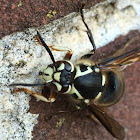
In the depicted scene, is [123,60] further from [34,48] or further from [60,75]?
[34,48]

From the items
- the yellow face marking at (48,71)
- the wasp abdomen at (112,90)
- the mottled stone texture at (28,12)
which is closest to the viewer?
the mottled stone texture at (28,12)

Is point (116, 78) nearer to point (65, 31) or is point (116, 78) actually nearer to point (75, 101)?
point (75, 101)

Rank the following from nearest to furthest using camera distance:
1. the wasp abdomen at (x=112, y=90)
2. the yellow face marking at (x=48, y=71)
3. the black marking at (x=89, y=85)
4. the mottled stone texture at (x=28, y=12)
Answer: the mottled stone texture at (x=28, y=12)
the yellow face marking at (x=48, y=71)
the black marking at (x=89, y=85)
the wasp abdomen at (x=112, y=90)

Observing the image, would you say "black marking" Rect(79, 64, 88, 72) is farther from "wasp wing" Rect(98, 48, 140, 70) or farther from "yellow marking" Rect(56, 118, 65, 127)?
"yellow marking" Rect(56, 118, 65, 127)

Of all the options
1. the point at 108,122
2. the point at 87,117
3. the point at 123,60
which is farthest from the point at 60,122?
the point at 123,60

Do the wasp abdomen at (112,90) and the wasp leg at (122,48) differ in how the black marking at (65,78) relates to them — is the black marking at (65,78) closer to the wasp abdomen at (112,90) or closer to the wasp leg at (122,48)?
the wasp abdomen at (112,90)

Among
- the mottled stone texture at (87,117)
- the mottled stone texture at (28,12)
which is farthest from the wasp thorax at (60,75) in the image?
the mottled stone texture at (28,12)

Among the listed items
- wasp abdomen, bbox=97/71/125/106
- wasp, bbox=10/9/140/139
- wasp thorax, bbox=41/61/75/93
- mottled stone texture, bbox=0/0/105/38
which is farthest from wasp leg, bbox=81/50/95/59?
mottled stone texture, bbox=0/0/105/38

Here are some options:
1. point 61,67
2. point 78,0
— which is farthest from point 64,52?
point 78,0
